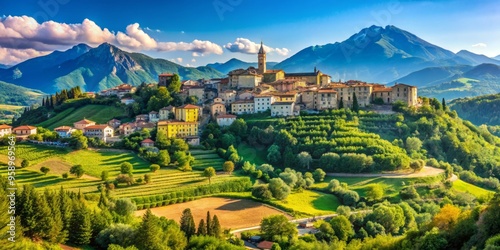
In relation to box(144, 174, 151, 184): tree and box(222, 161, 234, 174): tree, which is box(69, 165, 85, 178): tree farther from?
box(222, 161, 234, 174): tree

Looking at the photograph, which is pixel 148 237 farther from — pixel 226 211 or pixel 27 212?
pixel 226 211

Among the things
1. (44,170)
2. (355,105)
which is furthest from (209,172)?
(355,105)

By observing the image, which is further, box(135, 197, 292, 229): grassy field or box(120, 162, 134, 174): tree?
box(120, 162, 134, 174): tree

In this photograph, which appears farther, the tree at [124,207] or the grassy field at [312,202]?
the grassy field at [312,202]

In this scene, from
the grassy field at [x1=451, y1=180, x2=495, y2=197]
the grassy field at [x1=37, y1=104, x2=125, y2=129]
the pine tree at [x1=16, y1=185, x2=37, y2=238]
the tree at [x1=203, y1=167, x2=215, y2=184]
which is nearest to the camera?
the pine tree at [x1=16, y1=185, x2=37, y2=238]

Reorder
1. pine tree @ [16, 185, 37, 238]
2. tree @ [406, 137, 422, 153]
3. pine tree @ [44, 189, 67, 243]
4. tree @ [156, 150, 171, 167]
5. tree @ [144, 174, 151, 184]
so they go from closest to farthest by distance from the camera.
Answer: pine tree @ [16, 185, 37, 238]
pine tree @ [44, 189, 67, 243]
tree @ [144, 174, 151, 184]
tree @ [156, 150, 171, 167]
tree @ [406, 137, 422, 153]

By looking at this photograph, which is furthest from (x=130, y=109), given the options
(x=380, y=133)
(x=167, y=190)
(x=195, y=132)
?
(x=380, y=133)

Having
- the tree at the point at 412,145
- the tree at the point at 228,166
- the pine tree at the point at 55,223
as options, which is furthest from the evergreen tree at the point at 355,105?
the pine tree at the point at 55,223

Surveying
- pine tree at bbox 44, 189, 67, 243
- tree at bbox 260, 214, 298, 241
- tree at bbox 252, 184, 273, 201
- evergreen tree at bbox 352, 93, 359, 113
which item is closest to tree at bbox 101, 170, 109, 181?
tree at bbox 252, 184, 273, 201

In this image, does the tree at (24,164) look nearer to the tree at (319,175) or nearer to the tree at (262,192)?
the tree at (262,192)
